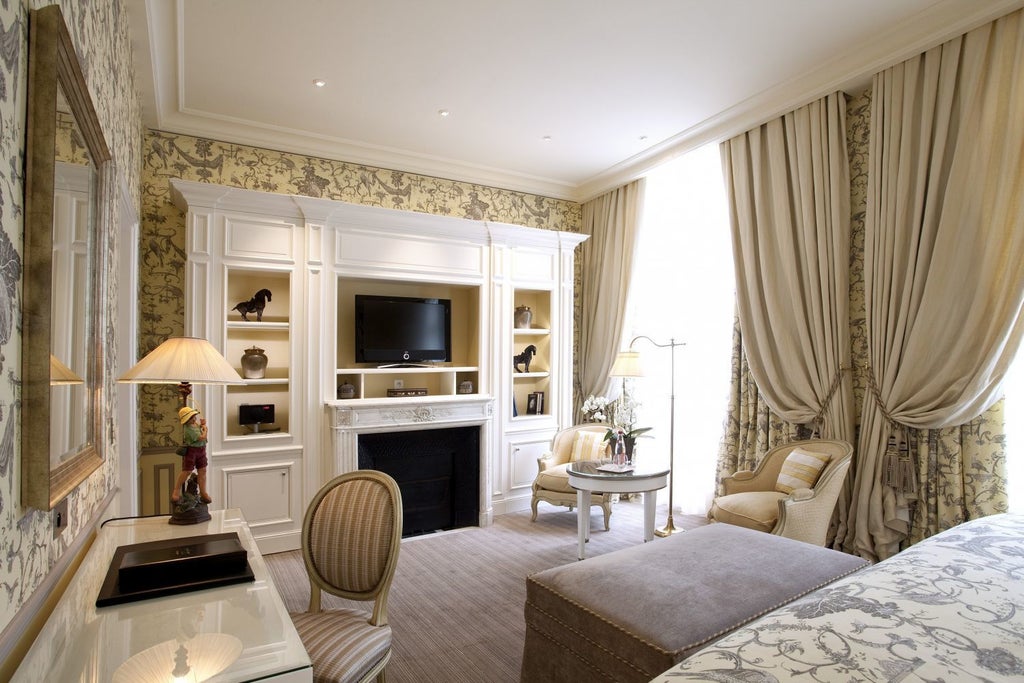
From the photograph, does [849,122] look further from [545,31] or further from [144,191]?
[144,191]

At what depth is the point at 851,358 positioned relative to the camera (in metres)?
3.58

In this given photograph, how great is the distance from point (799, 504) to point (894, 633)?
224cm

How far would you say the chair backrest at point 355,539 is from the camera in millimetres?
2098

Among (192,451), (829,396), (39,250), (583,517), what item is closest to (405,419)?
(583,517)

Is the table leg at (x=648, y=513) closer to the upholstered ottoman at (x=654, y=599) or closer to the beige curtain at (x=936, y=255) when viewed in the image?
the beige curtain at (x=936, y=255)

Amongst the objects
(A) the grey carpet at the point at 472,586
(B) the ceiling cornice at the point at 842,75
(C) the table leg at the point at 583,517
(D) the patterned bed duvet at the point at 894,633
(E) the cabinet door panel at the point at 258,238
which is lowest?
(A) the grey carpet at the point at 472,586

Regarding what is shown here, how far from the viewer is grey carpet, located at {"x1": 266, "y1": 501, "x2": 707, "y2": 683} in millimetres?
2566

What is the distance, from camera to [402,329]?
15.6ft

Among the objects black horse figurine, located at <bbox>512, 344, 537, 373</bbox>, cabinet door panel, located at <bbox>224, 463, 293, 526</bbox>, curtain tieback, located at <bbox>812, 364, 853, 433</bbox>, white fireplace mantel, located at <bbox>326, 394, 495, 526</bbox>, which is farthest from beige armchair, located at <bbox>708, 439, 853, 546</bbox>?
cabinet door panel, located at <bbox>224, 463, 293, 526</bbox>

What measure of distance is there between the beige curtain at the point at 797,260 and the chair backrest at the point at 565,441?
4.78 ft

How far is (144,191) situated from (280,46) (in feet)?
5.29

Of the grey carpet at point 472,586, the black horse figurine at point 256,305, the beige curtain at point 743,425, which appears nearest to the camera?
the grey carpet at point 472,586

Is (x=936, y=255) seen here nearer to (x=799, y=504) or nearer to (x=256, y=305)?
(x=799, y=504)

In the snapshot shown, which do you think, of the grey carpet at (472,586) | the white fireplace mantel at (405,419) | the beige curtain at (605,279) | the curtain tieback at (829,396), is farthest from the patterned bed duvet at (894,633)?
the beige curtain at (605,279)
